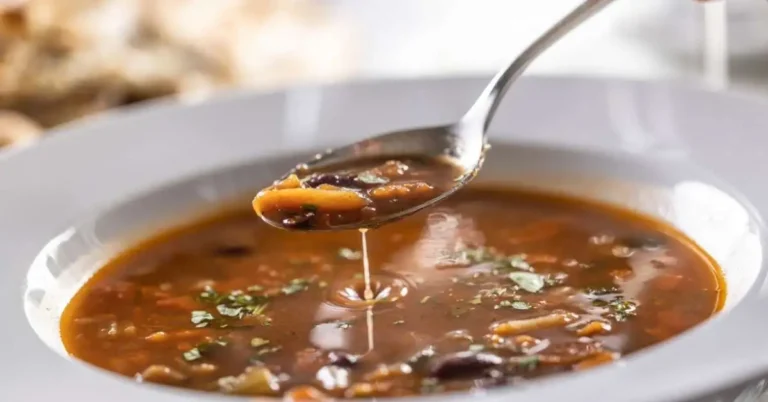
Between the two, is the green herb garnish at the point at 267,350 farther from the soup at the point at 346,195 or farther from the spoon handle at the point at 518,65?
the spoon handle at the point at 518,65

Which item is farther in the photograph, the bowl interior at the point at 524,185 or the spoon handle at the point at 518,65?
the spoon handle at the point at 518,65

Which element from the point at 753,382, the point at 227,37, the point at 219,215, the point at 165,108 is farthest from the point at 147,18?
the point at 753,382

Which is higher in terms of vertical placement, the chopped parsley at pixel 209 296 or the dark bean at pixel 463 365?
the chopped parsley at pixel 209 296

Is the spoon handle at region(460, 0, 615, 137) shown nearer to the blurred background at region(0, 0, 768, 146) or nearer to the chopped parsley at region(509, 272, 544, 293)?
the chopped parsley at region(509, 272, 544, 293)

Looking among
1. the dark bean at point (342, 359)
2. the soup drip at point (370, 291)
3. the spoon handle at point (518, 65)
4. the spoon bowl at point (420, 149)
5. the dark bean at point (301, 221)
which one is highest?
the spoon handle at point (518, 65)

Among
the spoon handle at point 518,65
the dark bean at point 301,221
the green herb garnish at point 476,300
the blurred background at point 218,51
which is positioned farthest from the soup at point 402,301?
the blurred background at point 218,51
